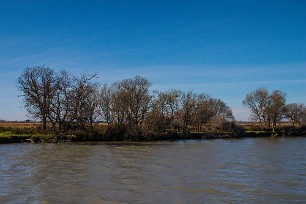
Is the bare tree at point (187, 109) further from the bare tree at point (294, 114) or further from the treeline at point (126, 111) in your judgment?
the bare tree at point (294, 114)

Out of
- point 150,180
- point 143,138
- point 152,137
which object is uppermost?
point 152,137

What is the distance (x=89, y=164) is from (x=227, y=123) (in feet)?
179

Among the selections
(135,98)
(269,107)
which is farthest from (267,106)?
(135,98)

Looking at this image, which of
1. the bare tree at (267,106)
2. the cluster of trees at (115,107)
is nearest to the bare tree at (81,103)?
the cluster of trees at (115,107)

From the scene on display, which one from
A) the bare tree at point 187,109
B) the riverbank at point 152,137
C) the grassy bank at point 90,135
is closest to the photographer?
the riverbank at point 152,137

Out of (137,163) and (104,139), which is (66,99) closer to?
(104,139)

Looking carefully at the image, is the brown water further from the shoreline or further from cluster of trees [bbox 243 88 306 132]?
cluster of trees [bbox 243 88 306 132]

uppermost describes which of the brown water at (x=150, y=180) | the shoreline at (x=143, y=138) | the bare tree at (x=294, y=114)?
the bare tree at (x=294, y=114)

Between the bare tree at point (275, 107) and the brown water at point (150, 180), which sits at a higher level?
the bare tree at point (275, 107)

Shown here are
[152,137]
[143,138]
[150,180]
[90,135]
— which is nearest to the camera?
[150,180]

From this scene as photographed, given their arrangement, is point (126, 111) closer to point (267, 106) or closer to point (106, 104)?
point (106, 104)

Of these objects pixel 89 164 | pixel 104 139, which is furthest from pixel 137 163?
pixel 104 139

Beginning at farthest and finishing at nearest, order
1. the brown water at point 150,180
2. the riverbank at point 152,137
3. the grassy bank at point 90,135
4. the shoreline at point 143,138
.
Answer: the grassy bank at point 90,135
the riverbank at point 152,137
the shoreline at point 143,138
the brown water at point 150,180

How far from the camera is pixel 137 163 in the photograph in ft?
88.5
